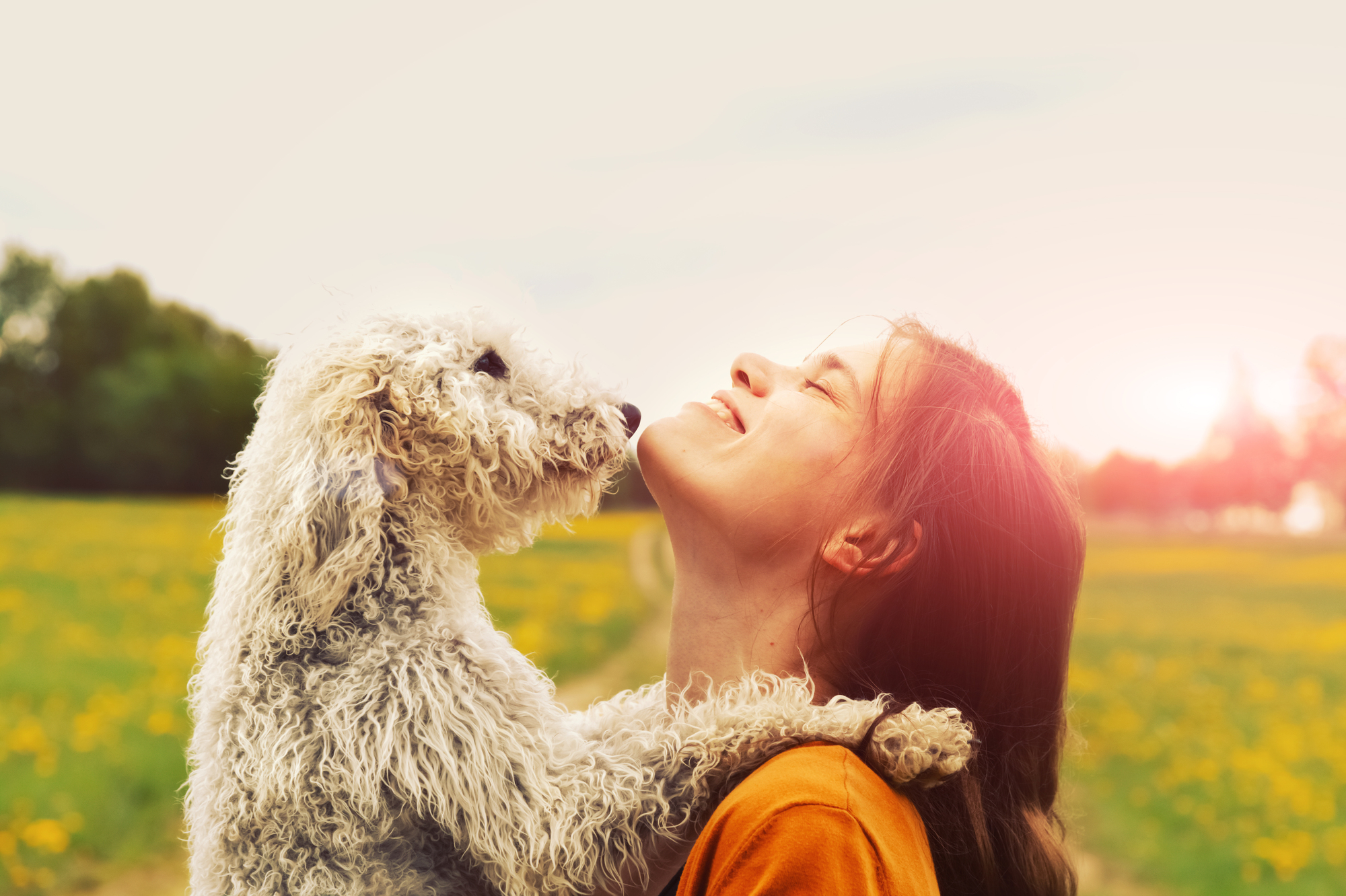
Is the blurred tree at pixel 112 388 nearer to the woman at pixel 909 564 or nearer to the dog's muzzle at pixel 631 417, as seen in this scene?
the dog's muzzle at pixel 631 417

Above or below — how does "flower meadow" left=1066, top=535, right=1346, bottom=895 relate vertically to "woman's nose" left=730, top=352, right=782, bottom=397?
below

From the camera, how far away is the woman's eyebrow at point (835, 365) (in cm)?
239

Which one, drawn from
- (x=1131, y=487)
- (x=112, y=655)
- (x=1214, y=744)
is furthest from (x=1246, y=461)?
(x=112, y=655)

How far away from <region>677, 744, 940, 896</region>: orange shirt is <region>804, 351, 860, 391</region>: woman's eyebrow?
99 cm

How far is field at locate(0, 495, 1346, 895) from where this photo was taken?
6012 millimetres

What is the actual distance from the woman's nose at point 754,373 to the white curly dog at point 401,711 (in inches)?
25.2

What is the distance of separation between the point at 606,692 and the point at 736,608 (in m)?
7.42

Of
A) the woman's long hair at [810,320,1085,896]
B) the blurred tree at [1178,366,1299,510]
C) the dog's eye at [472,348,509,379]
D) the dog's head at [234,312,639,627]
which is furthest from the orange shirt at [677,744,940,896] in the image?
the blurred tree at [1178,366,1299,510]

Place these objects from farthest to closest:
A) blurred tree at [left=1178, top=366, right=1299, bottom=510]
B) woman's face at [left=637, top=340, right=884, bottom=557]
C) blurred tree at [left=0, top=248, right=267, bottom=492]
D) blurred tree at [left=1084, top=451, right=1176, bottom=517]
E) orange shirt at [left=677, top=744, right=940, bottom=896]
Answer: blurred tree at [left=1084, top=451, right=1176, bottom=517] < blurred tree at [left=1178, top=366, right=1299, bottom=510] < blurred tree at [left=0, top=248, right=267, bottom=492] < woman's face at [left=637, top=340, right=884, bottom=557] < orange shirt at [left=677, top=744, right=940, bottom=896]

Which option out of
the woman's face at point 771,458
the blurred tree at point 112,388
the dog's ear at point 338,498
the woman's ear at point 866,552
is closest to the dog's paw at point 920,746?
the woman's ear at point 866,552

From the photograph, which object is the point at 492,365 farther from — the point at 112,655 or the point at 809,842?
the point at 112,655

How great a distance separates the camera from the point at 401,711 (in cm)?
213

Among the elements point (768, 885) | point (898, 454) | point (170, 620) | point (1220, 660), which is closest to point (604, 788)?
point (768, 885)

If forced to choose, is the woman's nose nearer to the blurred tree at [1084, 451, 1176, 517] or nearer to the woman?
the woman
